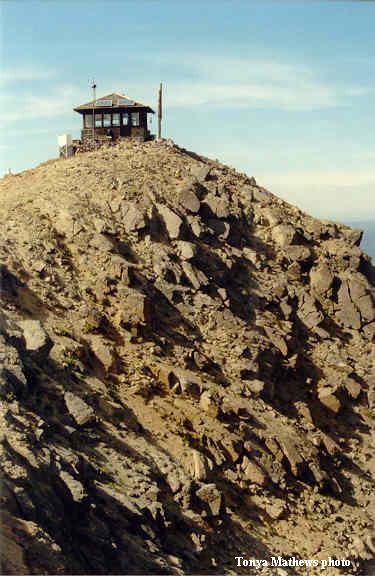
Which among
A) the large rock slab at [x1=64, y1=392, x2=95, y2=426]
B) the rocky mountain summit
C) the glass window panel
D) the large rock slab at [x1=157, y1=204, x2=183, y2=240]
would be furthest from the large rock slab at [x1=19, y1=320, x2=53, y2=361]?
the glass window panel

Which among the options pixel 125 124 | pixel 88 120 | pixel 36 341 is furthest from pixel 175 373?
pixel 88 120

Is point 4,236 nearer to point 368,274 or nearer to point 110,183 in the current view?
point 110,183

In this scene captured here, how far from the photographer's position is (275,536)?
34.3m

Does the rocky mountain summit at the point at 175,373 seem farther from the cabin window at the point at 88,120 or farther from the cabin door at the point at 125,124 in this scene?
the cabin window at the point at 88,120

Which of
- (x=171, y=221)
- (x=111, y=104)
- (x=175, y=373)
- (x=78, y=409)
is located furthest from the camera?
(x=111, y=104)

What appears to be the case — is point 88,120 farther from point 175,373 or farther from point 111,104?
point 175,373

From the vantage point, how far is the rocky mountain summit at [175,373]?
26.6 m

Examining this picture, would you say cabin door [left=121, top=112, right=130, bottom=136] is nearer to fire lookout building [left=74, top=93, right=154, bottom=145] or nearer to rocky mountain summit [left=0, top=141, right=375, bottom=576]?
fire lookout building [left=74, top=93, right=154, bottom=145]

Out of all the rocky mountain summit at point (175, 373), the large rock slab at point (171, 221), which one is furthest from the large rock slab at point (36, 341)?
the large rock slab at point (171, 221)

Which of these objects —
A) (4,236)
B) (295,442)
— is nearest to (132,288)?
(4,236)

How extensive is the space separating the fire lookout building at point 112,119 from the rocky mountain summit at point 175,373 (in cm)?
244

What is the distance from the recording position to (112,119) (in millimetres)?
63031

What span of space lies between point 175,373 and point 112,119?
3305 centimetres

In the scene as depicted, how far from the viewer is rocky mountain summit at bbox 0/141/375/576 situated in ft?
87.4
